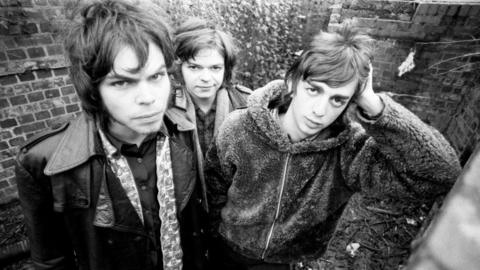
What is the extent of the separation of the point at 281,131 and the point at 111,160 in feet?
3.08

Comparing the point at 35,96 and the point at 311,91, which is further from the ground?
the point at 311,91

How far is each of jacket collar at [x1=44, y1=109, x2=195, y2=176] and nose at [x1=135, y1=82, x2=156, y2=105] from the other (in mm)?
323

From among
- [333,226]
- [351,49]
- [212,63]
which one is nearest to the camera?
[351,49]

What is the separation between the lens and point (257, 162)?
5.07 feet

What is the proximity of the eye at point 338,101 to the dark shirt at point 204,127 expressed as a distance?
1251 millimetres

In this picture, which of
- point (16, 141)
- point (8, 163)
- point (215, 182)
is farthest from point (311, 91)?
point (8, 163)

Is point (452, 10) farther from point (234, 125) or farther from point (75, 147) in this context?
point (75, 147)

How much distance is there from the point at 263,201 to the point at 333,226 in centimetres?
52

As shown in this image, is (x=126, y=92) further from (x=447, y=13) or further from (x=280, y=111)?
(x=447, y=13)

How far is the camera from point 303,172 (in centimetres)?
149

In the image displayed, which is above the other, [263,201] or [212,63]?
[212,63]

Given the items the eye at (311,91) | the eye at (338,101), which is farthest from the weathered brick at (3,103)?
the eye at (338,101)

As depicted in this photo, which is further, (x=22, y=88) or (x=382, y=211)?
(x=382, y=211)

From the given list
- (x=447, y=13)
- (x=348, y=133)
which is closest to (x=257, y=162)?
(x=348, y=133)
